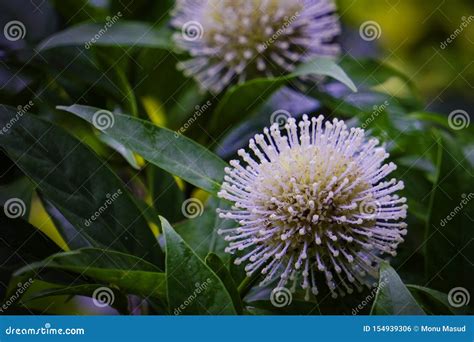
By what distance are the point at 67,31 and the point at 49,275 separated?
14.8 inches

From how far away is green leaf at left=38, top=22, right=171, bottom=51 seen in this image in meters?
0.94

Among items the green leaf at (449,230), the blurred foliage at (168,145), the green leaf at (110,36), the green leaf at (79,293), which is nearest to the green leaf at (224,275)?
the blurred foliage at (168,145)

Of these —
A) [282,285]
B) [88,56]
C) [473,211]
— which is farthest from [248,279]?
[88,56]

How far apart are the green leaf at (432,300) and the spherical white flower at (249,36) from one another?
371 mm

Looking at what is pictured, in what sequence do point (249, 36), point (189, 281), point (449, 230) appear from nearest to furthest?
point (189, 281), point (449, 230), point (249, 36)

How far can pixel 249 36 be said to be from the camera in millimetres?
947

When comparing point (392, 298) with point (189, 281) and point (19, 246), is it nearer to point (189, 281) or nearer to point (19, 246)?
point (189, 281)

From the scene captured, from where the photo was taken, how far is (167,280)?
691 millimetres

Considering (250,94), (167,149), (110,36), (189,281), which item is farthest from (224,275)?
(110,36)

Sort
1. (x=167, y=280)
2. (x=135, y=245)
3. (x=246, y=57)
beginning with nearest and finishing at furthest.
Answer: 1. (x=167, y=280)
2. (x=135, y=245)
3. (x=246, y=57)

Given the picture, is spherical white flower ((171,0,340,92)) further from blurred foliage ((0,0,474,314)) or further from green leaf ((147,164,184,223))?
green leaf ((147,164,184,223))

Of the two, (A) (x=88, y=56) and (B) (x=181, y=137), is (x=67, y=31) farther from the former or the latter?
(B) (x=181, y=137)

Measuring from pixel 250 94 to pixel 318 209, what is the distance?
0.25 m

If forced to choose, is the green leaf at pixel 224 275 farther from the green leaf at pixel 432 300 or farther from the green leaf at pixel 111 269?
the green leaf at pixel 432 300
